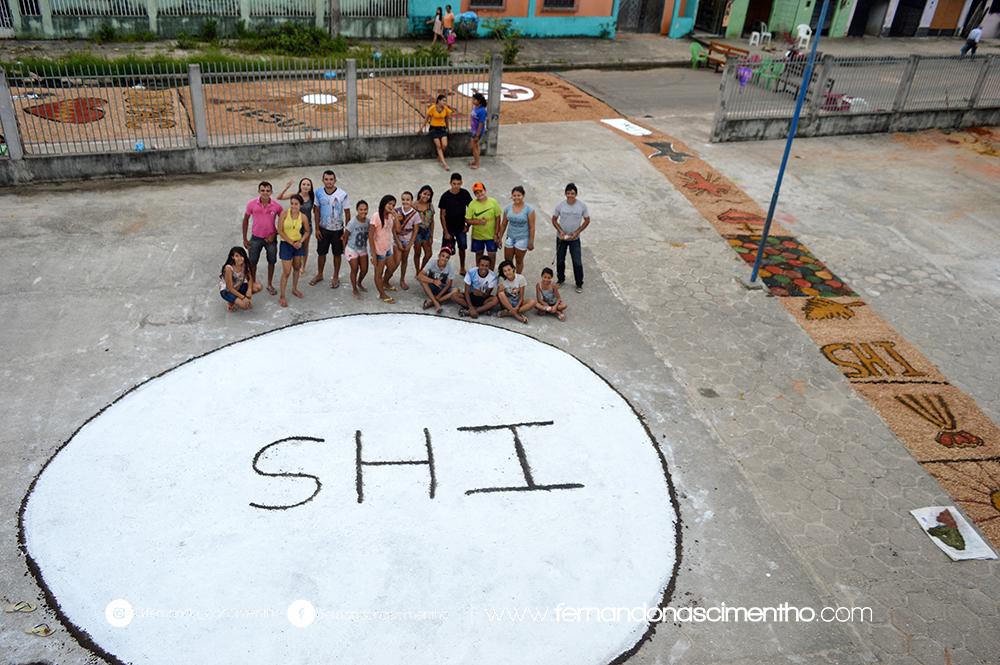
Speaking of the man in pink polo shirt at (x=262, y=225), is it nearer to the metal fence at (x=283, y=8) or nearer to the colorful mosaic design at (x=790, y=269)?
the colorful mosaic design at (x=790, y=269)

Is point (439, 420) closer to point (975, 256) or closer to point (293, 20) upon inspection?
point (975, 256)

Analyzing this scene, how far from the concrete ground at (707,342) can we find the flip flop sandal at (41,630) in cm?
7

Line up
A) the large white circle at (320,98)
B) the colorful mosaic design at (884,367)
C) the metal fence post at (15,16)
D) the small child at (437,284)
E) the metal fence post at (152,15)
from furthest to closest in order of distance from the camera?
the metal fence post at (152,15), the metal fence post at (15,16), the large white circle at (320,98), the small child at (437,284), the colorful mosaic design at (884,367)

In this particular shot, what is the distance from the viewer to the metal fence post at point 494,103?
14625mm

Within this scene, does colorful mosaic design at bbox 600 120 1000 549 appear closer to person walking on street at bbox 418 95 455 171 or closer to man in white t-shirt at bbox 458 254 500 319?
man in white t-shirt at bbox 458 254 500 319

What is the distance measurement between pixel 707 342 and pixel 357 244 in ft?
16.1

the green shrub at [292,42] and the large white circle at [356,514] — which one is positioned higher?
the green shrub at [292,42]

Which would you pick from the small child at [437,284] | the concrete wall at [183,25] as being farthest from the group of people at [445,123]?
the concrete wall at [183,25]

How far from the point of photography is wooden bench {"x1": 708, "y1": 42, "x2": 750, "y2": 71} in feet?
83.3

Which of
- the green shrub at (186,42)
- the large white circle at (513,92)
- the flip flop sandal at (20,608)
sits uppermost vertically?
the green shrub at (186,42)

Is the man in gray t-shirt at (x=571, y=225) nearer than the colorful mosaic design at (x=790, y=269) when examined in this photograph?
Yes

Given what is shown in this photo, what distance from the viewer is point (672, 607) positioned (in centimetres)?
622

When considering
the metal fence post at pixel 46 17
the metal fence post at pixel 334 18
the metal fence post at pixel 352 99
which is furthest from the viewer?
the metal fence post at pixel 334 18

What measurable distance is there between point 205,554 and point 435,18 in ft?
72.8
